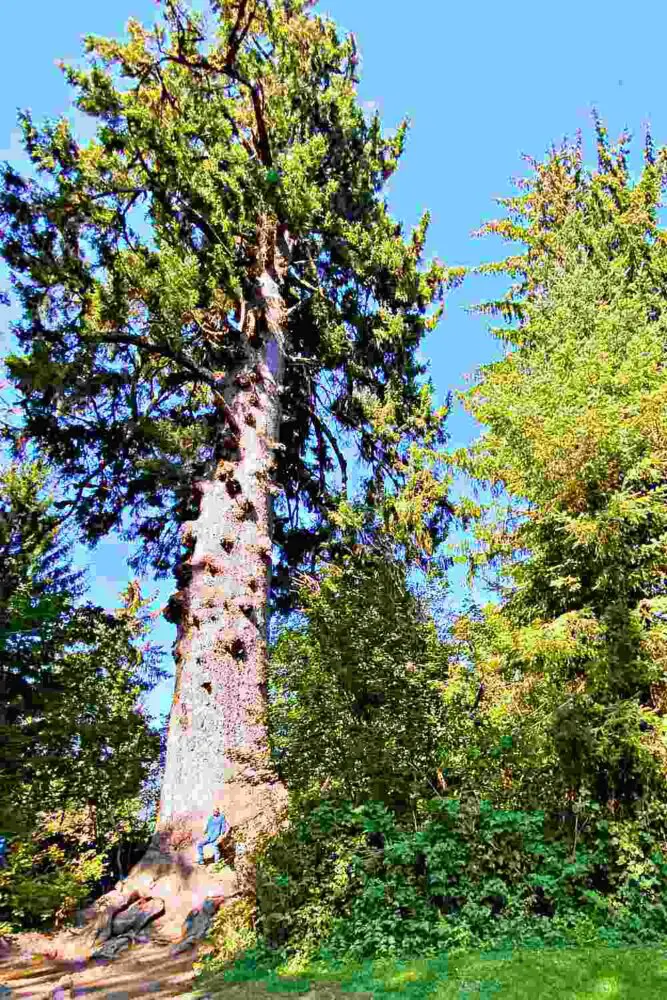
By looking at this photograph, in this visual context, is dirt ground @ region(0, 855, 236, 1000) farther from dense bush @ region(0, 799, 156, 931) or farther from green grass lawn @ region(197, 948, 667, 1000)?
green grass lawn @ region(197, 948, 667, 1000)

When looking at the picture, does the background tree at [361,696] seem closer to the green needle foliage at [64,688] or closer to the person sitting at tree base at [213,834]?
the person sitting at tree base at [213,834]

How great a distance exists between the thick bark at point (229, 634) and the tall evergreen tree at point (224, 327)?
27 millimetres

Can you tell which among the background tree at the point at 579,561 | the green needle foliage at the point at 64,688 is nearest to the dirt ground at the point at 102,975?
the green needle foliage at the point at 64,688

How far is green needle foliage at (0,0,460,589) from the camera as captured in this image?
870 cm

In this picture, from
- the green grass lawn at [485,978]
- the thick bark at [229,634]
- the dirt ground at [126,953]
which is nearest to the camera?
the green grass lawn at [485,978]

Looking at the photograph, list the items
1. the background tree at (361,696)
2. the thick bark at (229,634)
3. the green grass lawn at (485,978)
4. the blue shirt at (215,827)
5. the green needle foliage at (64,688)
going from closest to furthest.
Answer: the green grass lawn at (485,978)
the background tree at (361,696)
the blue shirt at (215,827)
the thick bark at (229,634)
the green needle foliage at (64,688)

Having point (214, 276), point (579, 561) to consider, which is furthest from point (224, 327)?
point (579, 561)

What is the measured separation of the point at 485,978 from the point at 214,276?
944 centimetres

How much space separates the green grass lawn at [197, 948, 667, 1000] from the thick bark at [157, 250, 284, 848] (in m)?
1.72

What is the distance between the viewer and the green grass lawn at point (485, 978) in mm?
3410

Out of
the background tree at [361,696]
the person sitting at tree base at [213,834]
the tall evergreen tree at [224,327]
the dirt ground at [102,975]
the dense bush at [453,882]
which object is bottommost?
the dirt ground at [102,975]

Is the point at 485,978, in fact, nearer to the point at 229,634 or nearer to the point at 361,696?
the point at 361,696

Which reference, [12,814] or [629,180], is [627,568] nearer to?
[12,814]

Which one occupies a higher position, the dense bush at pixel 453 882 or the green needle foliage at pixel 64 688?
the green needle foliage at pixel 64 688
